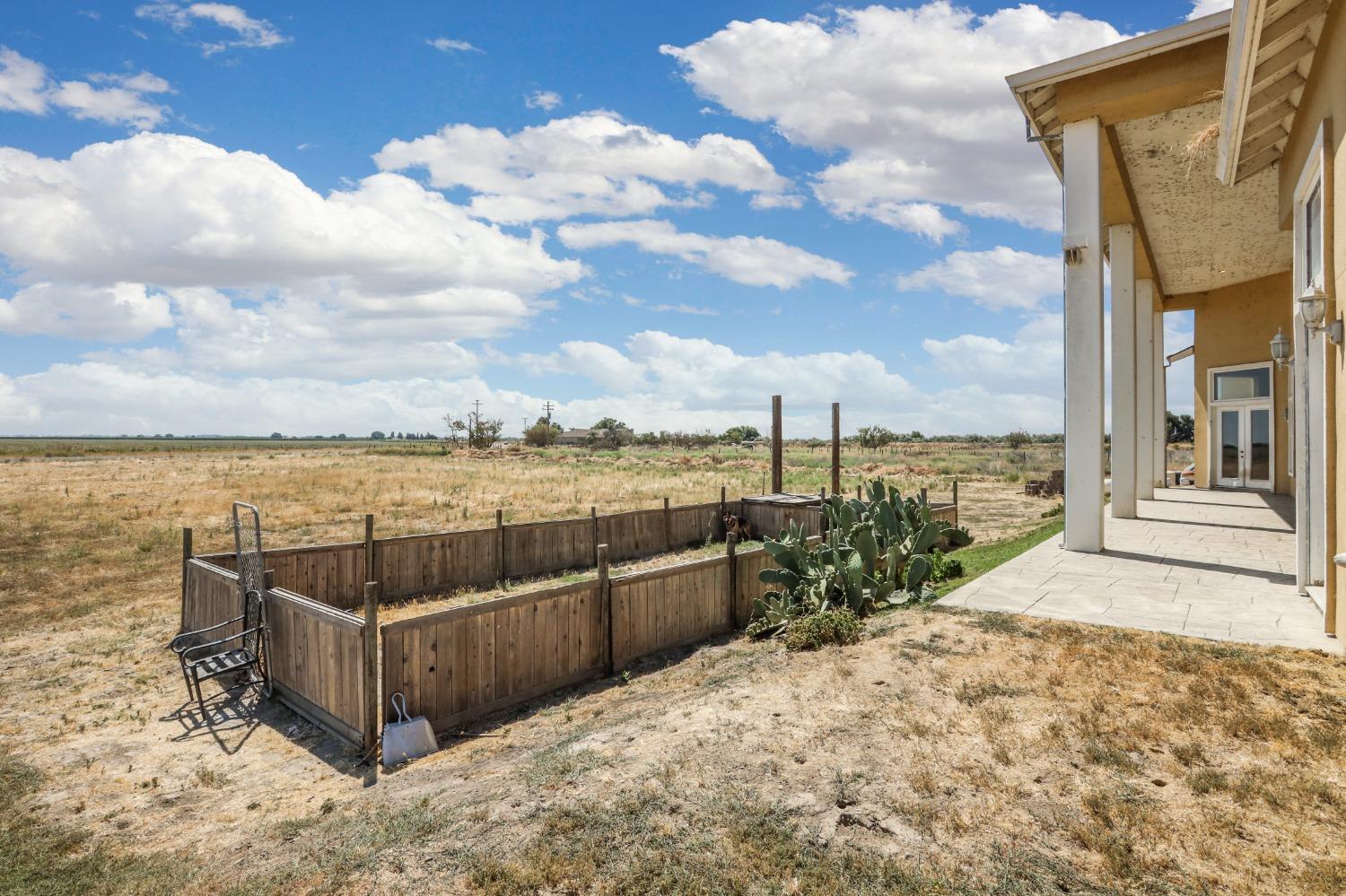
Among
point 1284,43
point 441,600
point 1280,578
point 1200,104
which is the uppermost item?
point 1200,104

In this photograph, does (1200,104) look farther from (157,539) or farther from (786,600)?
(157,539)

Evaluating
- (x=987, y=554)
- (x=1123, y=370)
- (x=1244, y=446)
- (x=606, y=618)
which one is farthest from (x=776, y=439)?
(x=1244, y=446)

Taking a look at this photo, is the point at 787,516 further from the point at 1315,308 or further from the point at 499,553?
the point at 1315,308

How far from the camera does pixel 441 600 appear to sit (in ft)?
34.7

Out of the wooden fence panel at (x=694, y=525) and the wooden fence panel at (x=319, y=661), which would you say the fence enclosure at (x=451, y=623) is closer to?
the wooden fence panel at (x=319, y=661)

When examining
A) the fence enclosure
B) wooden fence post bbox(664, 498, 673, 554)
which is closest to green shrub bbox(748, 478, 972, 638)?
the fence enclosure

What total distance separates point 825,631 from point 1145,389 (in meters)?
13.8

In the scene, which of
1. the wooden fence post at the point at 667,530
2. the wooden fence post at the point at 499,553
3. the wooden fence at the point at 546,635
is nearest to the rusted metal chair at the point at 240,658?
the wooden fence at the point at 546,635

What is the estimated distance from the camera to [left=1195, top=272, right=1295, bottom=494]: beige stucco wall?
674 inches

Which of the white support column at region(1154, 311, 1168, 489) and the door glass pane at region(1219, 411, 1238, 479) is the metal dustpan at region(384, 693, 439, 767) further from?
the door glass pane at region(1219, 411, 1238, 479)

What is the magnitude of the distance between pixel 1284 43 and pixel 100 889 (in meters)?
9.84

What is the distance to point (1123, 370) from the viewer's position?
12.5 metres

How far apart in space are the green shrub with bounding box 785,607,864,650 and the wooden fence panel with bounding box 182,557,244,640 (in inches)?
223

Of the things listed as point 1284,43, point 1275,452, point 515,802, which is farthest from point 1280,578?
point 1275,452
